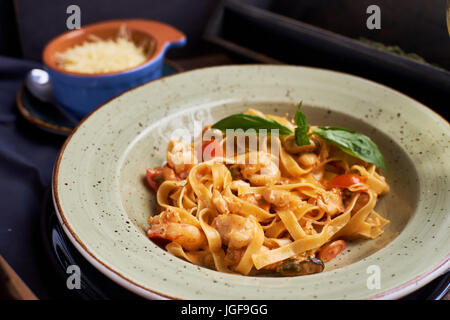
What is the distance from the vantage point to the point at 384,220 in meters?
2.35

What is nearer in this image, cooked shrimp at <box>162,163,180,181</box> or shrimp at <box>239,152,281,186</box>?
shrimp at <box>239,152,281,186</box>

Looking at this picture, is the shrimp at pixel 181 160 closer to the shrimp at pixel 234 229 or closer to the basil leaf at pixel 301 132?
the shrimp at pixel 234 229

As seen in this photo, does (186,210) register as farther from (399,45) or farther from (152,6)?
(152,6)

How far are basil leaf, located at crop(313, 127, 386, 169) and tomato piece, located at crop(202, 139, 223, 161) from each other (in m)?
0.52

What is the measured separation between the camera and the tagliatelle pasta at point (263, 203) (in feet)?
6.82

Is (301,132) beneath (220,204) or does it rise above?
above

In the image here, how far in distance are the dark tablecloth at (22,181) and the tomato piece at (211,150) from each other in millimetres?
888

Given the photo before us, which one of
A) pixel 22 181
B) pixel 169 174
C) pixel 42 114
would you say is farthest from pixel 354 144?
pixel 42 114

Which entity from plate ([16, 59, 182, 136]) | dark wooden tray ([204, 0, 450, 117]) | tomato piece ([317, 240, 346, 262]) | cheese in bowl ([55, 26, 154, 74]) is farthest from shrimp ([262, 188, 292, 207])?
cheese in bowl ([55, 26, 154, 74])

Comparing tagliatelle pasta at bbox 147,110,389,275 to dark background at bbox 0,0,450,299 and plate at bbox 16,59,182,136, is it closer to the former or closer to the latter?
dark background at bbox 0,0,450,299

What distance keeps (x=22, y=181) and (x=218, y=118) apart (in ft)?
3.86

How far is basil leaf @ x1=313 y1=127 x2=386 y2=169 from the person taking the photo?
7.75 feet

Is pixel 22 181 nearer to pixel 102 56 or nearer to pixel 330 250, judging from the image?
pixel 102 56

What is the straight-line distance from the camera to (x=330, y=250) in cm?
219
